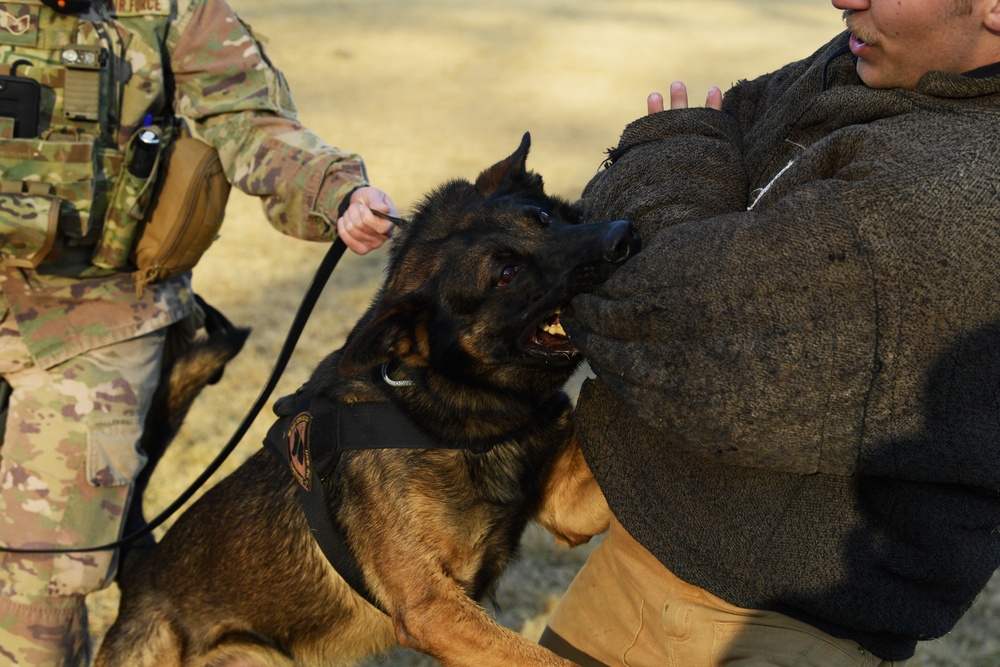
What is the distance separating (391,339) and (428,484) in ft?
1.56

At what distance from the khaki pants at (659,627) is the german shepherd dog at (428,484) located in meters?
0.22

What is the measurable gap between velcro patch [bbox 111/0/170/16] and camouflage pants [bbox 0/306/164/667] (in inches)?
44.8

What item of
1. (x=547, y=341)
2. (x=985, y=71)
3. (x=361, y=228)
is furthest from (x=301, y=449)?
(x=985, y=71)

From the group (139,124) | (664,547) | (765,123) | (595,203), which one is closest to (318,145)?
(139,124)

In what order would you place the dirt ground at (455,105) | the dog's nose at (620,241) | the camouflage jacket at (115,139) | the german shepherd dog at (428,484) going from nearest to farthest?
the dog's nose at (620,241) → the german shepherd dog at (428,484) → the camouflage jacket at (115,139) → the dirt ground at (455,105)

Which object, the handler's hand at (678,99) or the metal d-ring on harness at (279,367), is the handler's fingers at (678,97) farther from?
the metal d-ring on harness at (279,367)

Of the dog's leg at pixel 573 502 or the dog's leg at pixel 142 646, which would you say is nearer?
the dog's leg at pixel 573 502

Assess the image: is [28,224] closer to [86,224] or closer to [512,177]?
[86,224]

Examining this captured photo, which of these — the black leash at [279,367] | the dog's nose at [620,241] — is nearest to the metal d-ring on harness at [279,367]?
the black leash at [279,367]

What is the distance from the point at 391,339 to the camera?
9.33ft

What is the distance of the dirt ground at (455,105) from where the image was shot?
5504mm

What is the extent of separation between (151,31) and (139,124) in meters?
0.34

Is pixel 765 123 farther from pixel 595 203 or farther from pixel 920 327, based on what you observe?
pixel 920 327

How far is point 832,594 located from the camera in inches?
89.7
